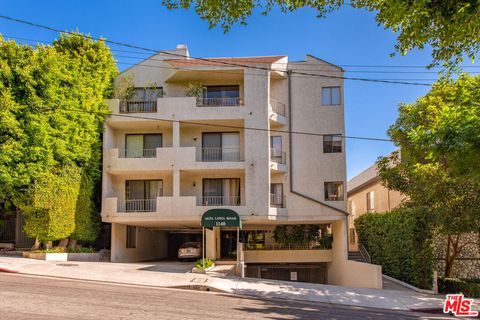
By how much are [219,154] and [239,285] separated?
10.2m

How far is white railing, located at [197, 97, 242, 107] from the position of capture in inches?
1002

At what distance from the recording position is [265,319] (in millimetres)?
10555

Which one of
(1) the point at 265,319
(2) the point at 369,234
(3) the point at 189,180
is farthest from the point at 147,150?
(1) the point at 265,319

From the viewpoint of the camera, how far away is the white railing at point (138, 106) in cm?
2538

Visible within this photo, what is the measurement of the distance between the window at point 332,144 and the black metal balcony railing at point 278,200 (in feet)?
11.7

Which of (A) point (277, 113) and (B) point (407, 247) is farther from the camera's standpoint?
(A) point (277, 113)

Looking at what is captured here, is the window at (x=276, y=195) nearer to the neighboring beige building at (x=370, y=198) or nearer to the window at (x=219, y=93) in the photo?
the window at (x=219, y=93)

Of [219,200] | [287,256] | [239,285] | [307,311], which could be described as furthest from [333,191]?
[307,311]

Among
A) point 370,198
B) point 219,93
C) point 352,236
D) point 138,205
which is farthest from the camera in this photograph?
point 352,236

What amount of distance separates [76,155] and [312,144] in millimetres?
12849

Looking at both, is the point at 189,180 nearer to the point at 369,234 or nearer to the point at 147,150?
the point at 147,150

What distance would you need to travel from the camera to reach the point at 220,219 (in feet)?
→ 68.8

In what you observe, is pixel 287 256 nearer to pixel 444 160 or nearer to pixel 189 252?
pixel 189 252

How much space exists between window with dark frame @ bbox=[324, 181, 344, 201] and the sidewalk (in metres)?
7.25
